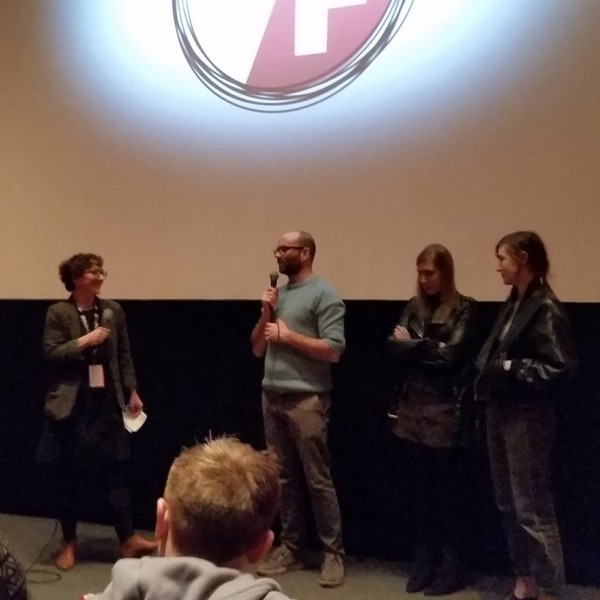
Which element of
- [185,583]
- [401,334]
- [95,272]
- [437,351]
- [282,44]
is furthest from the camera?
[282,44]

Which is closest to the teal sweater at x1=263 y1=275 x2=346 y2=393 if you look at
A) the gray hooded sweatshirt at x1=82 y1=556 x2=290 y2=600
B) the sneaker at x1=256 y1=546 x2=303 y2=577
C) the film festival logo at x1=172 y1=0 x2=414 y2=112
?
the sneaker at x1=256 y1=546 x2=303 y2=577

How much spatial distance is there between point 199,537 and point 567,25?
2.76 meters

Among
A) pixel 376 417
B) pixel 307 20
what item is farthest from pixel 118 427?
pixel 307 20

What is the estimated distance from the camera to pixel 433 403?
305 cm

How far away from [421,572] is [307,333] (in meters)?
1.06

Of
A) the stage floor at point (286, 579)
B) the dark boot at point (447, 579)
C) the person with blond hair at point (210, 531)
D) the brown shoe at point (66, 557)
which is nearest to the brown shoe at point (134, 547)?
the stage floor at point (286, 579)

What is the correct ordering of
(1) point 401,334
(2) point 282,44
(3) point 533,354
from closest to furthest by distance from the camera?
1. (3) point 533,354
2. (1) point 401,334
3. (2) point 282,44

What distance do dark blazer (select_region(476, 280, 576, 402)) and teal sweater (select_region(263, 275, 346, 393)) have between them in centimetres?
66

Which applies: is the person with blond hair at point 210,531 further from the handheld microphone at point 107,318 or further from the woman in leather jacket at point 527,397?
the handheld microphone at point 107,318

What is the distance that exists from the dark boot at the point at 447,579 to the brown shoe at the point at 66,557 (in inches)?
60.2

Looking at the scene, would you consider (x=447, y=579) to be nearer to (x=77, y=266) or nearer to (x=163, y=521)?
(x=77, y=266)

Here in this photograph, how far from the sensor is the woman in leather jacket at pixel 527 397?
272 cm

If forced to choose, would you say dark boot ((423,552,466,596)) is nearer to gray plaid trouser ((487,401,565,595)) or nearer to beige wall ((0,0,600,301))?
gray plaid trouser ((487,401,565,595))

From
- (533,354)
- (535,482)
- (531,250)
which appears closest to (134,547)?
(535,482)
